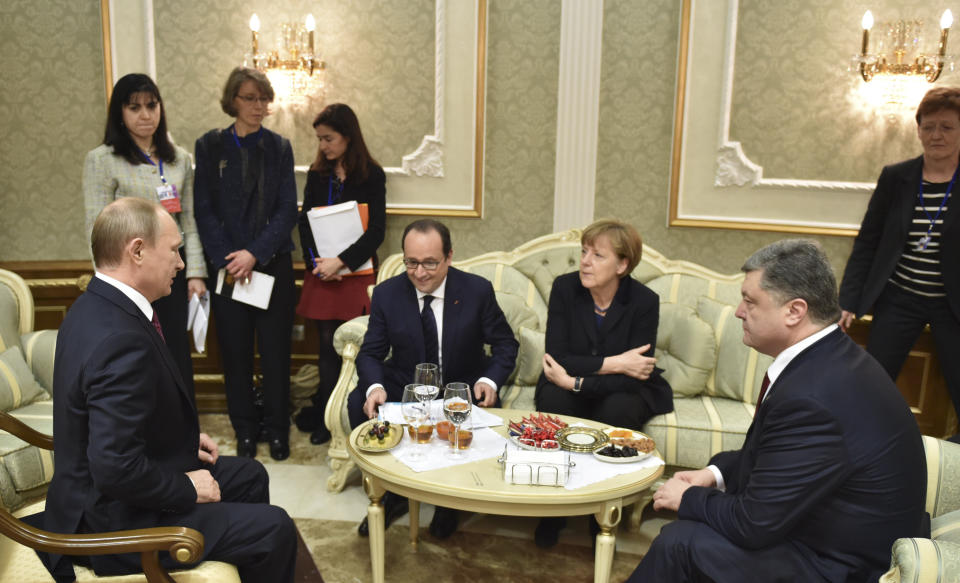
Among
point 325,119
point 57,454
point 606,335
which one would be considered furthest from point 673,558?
point 325,119

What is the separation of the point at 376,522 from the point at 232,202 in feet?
6.20

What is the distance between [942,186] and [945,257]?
0.32 metres

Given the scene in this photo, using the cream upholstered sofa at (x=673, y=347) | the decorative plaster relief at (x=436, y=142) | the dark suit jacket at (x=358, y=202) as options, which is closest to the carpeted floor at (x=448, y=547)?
the cream upholstered sofa at (x=673, y=347)

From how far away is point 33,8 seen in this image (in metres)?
4.60

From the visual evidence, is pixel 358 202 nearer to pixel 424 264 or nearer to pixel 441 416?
pixel 424 264

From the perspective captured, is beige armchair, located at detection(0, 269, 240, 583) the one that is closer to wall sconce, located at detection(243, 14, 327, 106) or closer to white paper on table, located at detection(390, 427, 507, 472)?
white paper on table, located at detection(390, 427, 507, 472)

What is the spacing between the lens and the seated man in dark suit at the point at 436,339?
10.5 ft

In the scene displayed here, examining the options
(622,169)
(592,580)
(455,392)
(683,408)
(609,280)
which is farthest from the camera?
(622,169)

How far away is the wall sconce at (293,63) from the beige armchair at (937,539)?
3709mm

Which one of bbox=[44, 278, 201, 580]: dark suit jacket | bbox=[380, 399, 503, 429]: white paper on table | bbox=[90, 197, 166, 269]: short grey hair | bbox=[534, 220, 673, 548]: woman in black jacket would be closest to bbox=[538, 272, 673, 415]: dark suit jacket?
bbox=[534, 220, 673, 548]: woman in black jacket

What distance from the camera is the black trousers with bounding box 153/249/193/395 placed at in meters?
3.67

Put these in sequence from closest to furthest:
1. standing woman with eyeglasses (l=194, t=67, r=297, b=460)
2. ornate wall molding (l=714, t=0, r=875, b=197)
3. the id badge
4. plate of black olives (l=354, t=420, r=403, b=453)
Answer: plate of black olives (l=354, t=420, r=403, b=453), the id badge, standing woman with eyeglasses (l=194, t=67, r=297, b=460), ornate wall molding (l=714, t=0, r=875, b=197)

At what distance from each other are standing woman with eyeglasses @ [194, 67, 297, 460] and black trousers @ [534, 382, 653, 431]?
57.3 inches

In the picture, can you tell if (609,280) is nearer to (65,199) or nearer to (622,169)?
(622,169)
